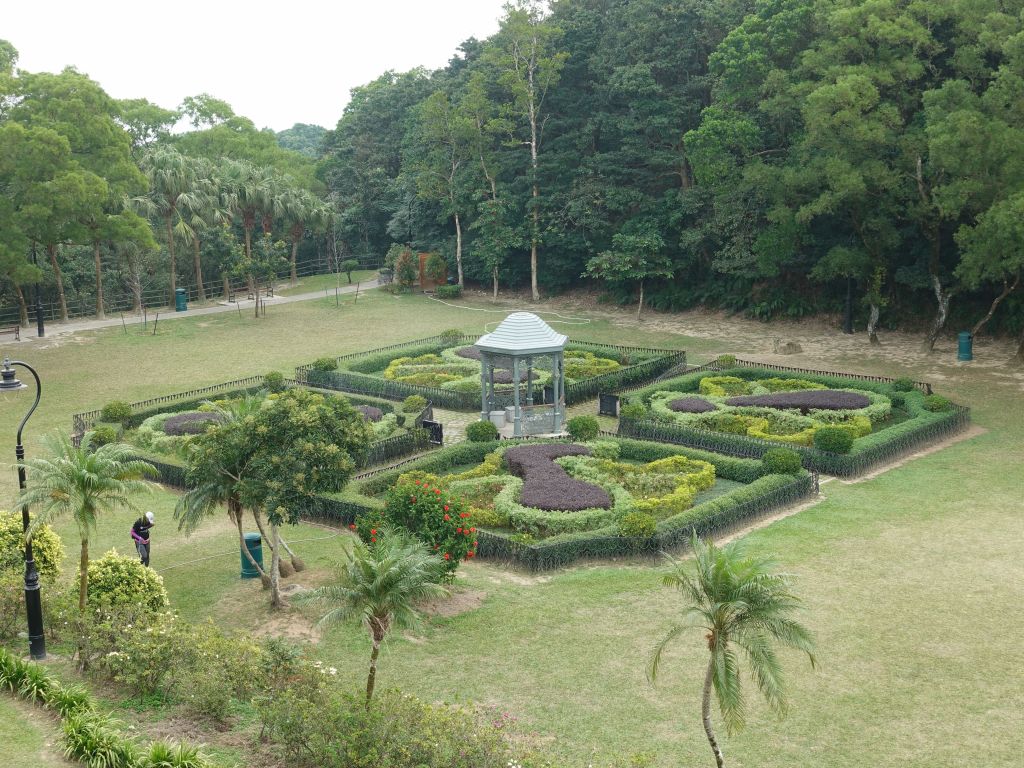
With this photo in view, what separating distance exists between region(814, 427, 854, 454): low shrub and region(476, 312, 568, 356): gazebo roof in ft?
28.8

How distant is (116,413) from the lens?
1404 inches

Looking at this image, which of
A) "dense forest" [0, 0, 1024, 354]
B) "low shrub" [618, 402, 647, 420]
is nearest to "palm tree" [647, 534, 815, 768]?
"low shrub" [618, 402, 647, 420]

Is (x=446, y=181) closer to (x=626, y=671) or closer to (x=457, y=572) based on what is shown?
(x=457, y=572)

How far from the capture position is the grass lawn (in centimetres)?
1670

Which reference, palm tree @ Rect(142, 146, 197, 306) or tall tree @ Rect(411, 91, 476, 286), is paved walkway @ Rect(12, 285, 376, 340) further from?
tall tree @ Rect(411, 91, 476, 286)

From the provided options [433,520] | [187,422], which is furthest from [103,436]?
[433,520]

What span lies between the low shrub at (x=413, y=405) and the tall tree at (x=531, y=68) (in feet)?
86.8

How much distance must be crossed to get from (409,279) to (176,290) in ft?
46.3

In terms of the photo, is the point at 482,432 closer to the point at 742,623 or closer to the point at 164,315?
the point at 742,623

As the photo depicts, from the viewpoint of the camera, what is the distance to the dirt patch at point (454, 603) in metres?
21.6

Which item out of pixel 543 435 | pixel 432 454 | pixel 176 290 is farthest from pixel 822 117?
pixel 176 290

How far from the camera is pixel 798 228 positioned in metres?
51.4

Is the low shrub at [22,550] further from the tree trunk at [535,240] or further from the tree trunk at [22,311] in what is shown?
the tree trunk at [535,240]

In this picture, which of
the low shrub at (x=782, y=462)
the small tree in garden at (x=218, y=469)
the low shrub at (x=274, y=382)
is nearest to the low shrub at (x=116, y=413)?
the low shrub at (x=274, y=382)
